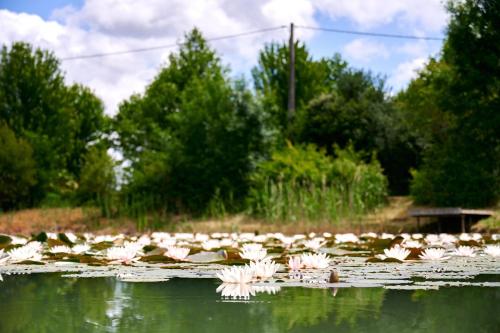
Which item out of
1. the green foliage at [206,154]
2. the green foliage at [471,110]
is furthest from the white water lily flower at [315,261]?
the green foliage at [206,154]

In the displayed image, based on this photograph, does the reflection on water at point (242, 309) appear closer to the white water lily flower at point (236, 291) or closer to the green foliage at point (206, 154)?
the white water lily flower at point (236, 291)

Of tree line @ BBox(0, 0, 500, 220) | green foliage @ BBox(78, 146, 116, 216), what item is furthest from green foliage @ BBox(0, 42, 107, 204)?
green foliage @ BBox(78, 146, 116, 216)

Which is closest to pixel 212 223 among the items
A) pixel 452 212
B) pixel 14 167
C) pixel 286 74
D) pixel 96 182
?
pixel 452 212

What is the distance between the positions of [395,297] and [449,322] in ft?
1.12

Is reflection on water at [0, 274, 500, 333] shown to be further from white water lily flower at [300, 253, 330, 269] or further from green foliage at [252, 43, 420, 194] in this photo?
green foliage at [252, 43, 420, 194]

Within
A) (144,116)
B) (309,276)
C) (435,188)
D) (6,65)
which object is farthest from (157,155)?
(309,276)

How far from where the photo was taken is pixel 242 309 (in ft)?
4.26

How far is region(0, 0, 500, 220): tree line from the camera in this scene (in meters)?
12.3

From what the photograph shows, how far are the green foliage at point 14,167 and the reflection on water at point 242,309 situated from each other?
17583 millimetres

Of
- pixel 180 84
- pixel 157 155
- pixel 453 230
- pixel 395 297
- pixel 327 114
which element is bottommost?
pixel 453 230

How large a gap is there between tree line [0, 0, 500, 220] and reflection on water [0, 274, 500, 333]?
8.33 meters

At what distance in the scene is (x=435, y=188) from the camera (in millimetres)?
12758

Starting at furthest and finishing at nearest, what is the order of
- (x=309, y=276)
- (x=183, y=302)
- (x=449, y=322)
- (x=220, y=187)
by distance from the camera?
(x=220, y=187) < (x=309, y=276) < (x=183, y=302) < (x=449, y=322)

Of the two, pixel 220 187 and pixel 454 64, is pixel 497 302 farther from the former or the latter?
pixel 220 187
